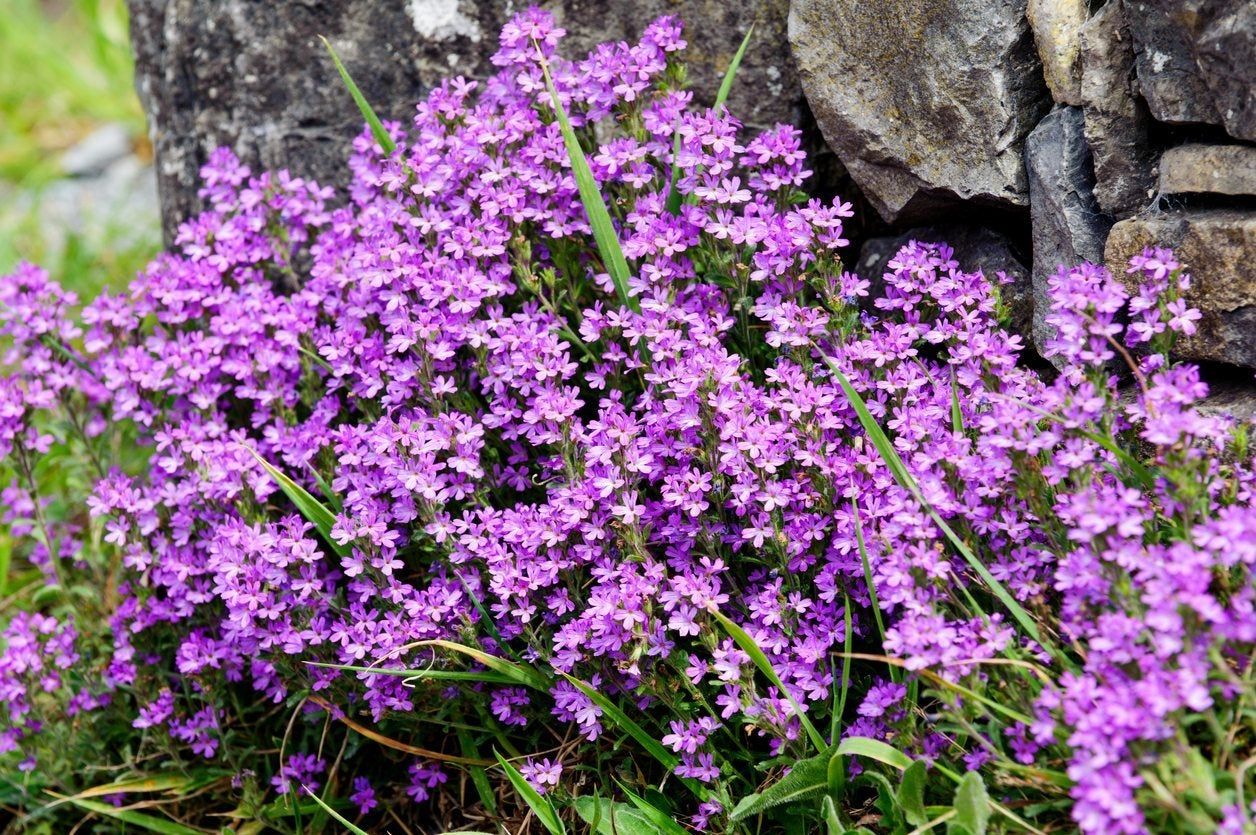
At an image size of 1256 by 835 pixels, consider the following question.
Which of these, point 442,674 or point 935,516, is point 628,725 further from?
point 935,516

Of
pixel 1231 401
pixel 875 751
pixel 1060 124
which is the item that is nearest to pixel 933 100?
pixel 1060 124

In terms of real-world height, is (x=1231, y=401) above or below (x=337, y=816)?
above

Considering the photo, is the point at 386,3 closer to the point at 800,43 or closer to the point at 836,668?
the point at 800,43

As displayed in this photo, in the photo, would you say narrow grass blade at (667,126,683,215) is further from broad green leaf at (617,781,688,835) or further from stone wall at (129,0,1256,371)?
Result: broad green leaf at (617,781,688,835)

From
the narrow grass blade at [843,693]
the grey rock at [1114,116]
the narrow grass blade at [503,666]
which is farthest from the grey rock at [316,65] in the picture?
the narrow grass blade at [503,666]

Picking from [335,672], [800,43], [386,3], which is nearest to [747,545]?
[335,672]

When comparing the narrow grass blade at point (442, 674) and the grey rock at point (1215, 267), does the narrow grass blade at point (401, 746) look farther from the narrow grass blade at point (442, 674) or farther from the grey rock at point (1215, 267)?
the grey rock at point (1215, 267)
